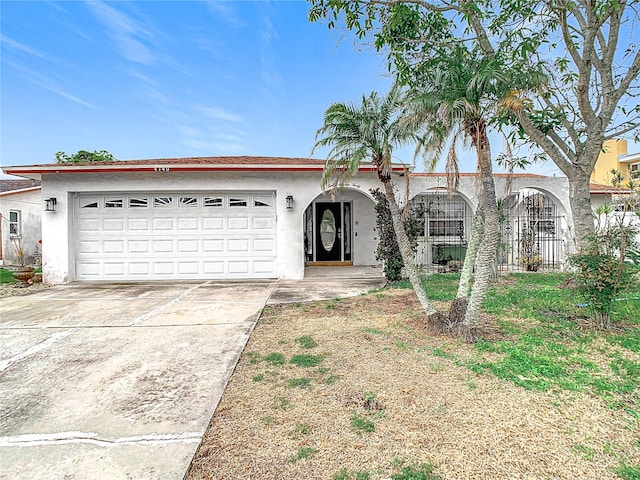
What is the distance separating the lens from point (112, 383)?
3.65 meters

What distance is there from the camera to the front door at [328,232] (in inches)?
555

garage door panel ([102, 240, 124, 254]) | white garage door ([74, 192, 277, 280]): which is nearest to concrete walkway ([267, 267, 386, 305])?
white garage door ([74, 192, 277, 280])

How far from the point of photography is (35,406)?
10.5 ft

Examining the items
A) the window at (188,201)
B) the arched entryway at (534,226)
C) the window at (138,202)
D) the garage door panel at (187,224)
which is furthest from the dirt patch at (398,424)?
the arched entryway at (534,226)

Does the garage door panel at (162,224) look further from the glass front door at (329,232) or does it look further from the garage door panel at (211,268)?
the glass front door at (329,232)

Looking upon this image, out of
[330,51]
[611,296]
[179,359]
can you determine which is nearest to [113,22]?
[330,51]

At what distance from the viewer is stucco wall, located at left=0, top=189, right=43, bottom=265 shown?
15.4 m

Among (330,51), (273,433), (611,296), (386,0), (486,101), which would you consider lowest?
(273,433)

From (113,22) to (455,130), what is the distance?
1369 centimetres

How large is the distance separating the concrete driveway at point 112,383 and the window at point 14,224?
450 inches

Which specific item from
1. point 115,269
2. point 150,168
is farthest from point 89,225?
point 150,168

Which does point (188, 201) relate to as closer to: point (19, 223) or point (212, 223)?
point (212, 223)

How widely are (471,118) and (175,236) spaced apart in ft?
29.6

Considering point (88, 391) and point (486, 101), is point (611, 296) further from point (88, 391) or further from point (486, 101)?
point (88, 391)
